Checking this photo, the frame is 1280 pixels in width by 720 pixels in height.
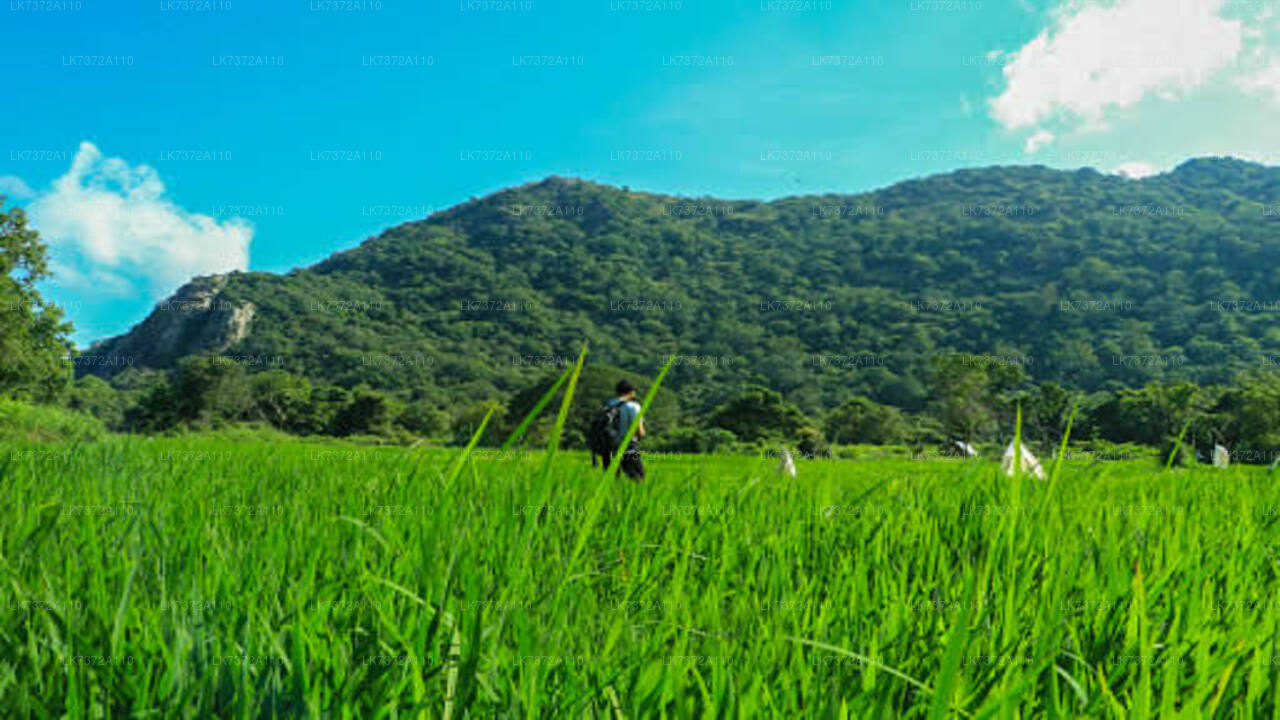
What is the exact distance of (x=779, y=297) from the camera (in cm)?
10031

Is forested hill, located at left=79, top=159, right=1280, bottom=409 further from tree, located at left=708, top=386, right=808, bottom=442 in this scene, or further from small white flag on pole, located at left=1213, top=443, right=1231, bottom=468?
small white flag on pole, located at left=1213, top=443, right=1231, bottom=468

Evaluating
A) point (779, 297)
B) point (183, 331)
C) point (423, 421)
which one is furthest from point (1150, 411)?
point (183, 331)

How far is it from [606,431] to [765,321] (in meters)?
88.7

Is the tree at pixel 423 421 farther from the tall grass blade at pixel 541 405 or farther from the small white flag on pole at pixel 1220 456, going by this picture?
the tall grass blade at pixel 541 405

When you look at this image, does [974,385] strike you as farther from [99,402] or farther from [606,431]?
[99,402]

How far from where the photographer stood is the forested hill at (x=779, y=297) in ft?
255

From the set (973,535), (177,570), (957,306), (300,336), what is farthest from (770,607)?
(957,306)

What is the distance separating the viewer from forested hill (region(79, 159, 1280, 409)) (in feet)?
255

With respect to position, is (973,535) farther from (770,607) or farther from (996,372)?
(996,372)

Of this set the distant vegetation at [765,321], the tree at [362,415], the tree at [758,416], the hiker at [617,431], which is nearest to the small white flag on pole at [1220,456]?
the hiker at [617,431]

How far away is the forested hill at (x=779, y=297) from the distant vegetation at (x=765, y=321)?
487 millimetres

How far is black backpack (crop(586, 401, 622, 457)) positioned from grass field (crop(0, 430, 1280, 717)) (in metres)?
3.86

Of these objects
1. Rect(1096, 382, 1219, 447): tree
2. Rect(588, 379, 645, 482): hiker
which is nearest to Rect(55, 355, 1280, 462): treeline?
Rect(1096, 382, 1219, 447): tree

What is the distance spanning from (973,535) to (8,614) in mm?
2541
